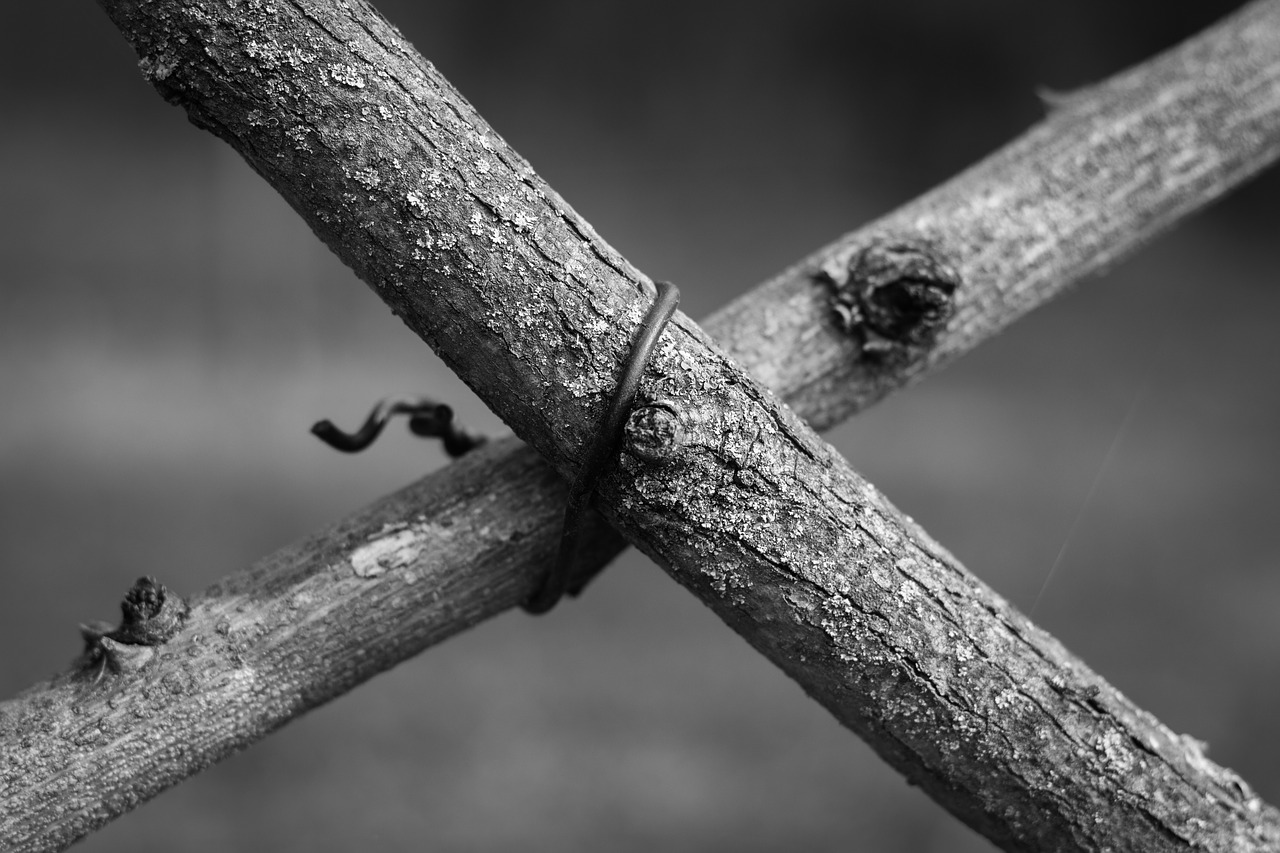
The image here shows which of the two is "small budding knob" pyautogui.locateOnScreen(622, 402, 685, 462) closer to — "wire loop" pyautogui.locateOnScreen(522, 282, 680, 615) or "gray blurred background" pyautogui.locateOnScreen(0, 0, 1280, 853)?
"wire loop" pyautogui.locateOnScreen(522, 282, 680, 615)

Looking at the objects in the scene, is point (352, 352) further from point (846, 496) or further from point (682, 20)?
point (846, 496)

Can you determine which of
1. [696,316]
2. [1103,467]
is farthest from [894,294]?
[1103,467]

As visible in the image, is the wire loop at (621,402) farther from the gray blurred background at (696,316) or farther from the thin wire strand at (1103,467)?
the thin wire strand at (1103,467)

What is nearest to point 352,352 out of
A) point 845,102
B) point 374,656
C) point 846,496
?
point 845,102

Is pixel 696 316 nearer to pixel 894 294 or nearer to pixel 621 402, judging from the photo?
pixel 894 294

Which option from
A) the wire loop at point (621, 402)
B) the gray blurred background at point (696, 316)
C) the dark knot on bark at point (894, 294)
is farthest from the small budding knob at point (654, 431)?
the gray blurred background at point (696, 316)

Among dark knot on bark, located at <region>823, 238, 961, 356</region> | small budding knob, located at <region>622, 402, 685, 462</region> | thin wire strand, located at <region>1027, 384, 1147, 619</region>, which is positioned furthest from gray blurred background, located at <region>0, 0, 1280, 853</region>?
small budding knob, located at <region>622, 402, 685, 462</region>
